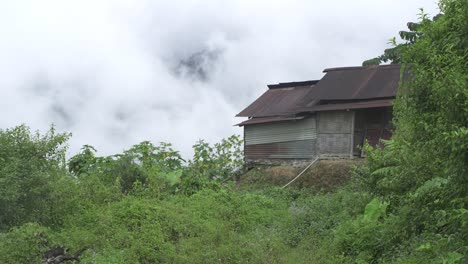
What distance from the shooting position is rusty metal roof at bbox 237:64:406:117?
21.8m

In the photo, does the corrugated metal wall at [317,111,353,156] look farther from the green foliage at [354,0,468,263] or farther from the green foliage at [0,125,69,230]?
the green foliage at [354,0,468,263]

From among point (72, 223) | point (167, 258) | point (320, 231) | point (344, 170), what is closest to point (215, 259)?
point (167, 258)

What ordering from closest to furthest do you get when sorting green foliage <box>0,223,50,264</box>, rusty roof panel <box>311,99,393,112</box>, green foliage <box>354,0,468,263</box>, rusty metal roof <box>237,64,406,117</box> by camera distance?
1. green foliage <box>354,0,468,263</box>
2. green foliage <box>0,223,50,264</box>
3. rusty roof panel <box>311,99,393,112</box>
4. rusty metal roof <box>237,64,406,117</box>

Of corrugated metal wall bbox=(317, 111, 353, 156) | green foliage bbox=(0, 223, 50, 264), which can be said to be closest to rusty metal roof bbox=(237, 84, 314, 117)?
corrugated metal wall bbox=(317, 111, 353, 156)

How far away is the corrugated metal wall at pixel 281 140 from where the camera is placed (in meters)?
23.2

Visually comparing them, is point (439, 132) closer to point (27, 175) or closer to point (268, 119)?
point (27, 175)

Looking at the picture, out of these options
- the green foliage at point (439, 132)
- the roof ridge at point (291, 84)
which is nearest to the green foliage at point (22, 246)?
the green foliage at point (439, 132)

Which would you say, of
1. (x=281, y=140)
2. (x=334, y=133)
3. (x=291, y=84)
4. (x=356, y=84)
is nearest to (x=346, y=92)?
(x=356, y=84)

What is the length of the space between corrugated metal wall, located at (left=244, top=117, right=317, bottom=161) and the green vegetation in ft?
14.1

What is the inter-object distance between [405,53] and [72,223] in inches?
364

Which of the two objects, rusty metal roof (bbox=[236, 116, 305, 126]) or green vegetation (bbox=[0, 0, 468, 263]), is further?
rusty metal roof (bbox=[236, 116, 305, 126])

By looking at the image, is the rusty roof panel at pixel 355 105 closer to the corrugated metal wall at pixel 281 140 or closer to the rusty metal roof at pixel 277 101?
the corrugated metal wall at pixel 281 140

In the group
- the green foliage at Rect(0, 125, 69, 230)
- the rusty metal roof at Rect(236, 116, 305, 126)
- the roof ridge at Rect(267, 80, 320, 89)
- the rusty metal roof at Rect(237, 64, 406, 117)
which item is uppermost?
the roof ridge at Rect(267, 80, 320, 89)

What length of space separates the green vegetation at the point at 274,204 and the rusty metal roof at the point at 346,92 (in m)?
4.63
